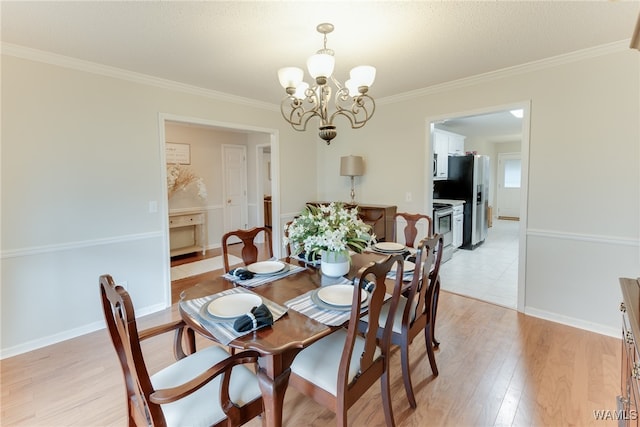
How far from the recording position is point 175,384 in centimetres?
134

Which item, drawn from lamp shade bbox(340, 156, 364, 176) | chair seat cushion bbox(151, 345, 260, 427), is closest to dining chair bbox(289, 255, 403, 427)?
chair seat cushion bbox(151, 345, 260, 427)

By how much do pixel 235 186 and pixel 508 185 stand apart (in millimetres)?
8102

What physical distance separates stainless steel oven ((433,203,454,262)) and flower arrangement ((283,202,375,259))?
303 cm

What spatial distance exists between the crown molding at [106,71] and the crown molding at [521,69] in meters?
2.09

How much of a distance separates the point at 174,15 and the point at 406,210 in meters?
3.09

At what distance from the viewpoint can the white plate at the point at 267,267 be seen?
2.06m

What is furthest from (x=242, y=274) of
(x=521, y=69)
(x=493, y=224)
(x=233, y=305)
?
(x=493, y=224)

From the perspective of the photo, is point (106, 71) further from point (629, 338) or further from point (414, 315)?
point (629, 338)

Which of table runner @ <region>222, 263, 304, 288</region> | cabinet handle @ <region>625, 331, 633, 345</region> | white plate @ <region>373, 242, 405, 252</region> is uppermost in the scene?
white plate @ <region>373, 242, 405, 252</region>

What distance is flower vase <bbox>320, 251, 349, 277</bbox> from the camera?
1.95 m

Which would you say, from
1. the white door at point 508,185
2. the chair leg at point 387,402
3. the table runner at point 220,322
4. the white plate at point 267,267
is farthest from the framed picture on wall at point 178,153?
the white door at point 508,185

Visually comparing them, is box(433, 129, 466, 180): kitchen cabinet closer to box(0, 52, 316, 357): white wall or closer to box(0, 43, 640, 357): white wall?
box(0, 43, 640, 357): white wall

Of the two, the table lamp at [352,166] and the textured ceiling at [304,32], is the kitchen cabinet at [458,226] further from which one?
the textured ceiling at [304,32]

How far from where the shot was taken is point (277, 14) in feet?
6.32
